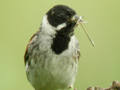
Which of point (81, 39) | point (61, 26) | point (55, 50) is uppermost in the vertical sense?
point (61, 26)

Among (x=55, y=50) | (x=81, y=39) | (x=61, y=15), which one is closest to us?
(x=61, y=15)

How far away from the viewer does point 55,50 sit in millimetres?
7699

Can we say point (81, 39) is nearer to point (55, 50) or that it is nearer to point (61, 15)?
point (55, 50)

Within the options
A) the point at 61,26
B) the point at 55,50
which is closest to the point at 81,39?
the point at 55,50

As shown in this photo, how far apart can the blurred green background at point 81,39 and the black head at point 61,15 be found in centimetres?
153

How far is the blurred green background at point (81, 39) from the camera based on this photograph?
9594mm

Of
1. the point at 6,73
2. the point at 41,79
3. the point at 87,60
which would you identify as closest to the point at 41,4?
the point at 87,60

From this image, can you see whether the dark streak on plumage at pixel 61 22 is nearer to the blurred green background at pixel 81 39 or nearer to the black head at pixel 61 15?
the black head at pixel 61 15

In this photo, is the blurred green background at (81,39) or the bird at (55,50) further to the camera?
the blurred green background at (81,39)

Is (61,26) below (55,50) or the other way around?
the other way around

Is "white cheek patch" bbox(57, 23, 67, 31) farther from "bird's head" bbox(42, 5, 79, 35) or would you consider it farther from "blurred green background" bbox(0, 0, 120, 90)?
"blurred green background" bbox(0, 0, 120, 90)

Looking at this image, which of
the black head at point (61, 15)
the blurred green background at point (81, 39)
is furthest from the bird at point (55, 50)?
the blurred green background at point (81, 39)

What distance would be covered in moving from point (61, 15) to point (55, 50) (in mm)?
426

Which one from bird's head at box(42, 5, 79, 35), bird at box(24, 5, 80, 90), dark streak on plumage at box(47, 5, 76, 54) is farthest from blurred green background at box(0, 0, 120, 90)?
bird's head at box(42, 5, 79, 35)
